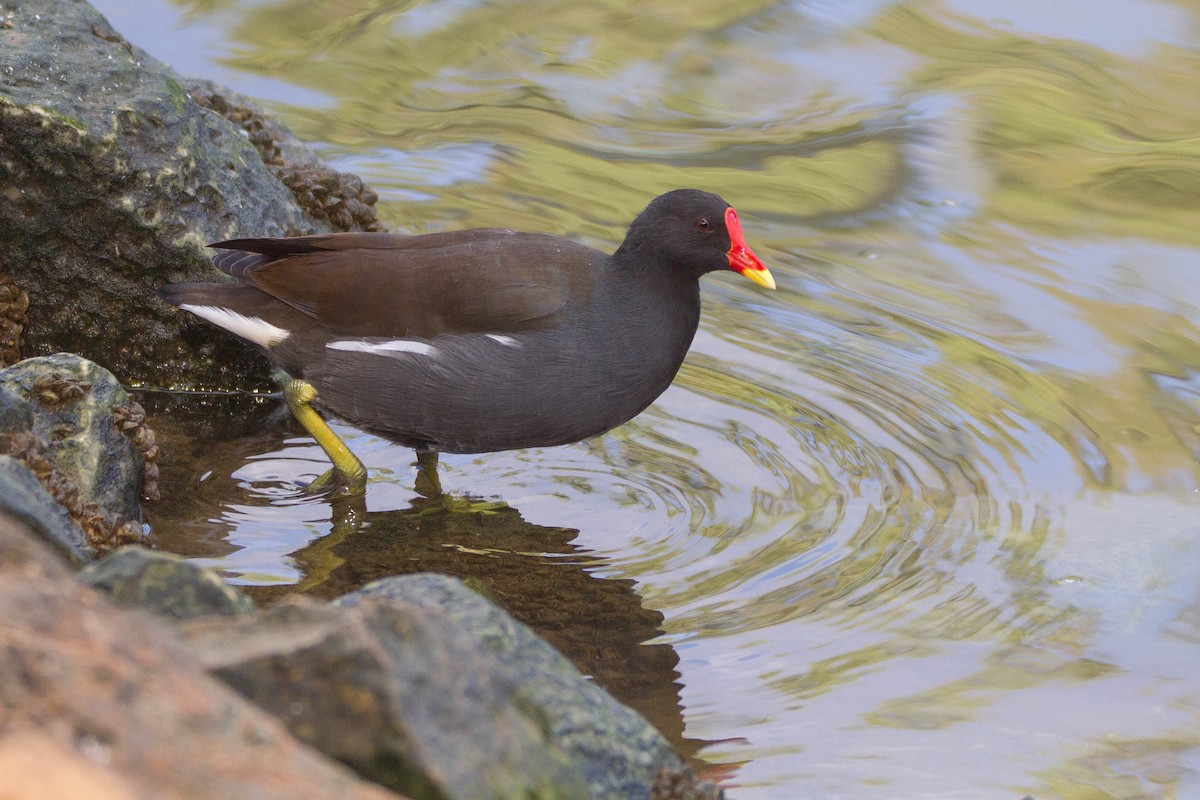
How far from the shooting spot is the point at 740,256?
550 centimetres

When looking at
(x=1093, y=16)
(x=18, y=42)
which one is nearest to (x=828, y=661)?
(x=18, y=42)

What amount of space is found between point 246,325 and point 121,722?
342 cm

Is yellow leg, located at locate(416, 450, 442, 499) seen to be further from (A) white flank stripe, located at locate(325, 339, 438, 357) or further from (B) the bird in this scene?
(A) white flank stripe, located at locate(325, 339, 438, 357)

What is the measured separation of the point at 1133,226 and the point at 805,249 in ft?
5.66

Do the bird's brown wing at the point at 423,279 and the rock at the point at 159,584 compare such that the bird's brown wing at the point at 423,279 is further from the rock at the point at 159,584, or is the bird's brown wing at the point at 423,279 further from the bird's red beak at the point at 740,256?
the rock at the point at 159,584

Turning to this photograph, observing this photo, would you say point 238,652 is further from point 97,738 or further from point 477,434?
point 477,434

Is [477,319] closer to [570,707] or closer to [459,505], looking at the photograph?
[459,505]

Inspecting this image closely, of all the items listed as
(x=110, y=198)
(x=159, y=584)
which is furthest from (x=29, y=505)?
(x=110, y=198)

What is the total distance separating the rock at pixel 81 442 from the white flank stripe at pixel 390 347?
2.59ft

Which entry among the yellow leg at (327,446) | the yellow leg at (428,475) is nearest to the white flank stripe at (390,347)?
the yellow leg at (327,446)

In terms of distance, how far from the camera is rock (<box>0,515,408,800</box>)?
2055mm

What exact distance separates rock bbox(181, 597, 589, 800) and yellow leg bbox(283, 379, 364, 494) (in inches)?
110

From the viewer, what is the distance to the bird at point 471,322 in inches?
204

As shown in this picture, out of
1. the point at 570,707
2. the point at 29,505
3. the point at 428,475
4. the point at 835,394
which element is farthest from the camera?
the point at 835,394
